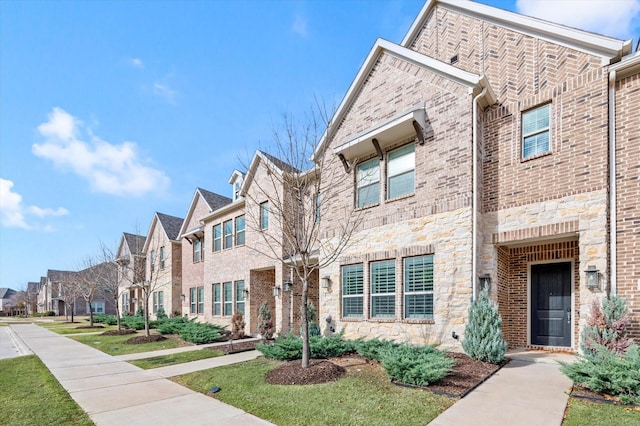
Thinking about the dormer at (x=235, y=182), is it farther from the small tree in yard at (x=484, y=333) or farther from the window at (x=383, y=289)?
the small tree in yard at (x=484, y=333)

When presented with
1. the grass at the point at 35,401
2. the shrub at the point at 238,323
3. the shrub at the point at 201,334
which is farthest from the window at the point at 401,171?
the shrub at the point at 238,323

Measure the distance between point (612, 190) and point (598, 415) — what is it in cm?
477

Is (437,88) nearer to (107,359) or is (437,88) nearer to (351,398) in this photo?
(351,398)

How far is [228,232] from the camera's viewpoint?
19297 millimetres

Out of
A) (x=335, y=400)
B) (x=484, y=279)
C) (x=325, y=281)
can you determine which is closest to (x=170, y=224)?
(x=325, y=281)

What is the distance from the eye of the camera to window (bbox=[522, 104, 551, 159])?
8.66 metres

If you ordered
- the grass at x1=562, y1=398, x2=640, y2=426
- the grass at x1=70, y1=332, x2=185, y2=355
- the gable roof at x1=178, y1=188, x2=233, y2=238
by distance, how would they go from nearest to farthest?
the grass at x1=562, y1=398, x2=640, y2=426 < the grass at x1=70, y1=332, x2=185, y2=355 < the gable roof at x1=178, y1=188, x2=233, y2=238

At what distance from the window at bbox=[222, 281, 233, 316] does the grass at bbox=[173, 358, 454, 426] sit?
1027cm

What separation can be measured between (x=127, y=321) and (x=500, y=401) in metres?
23.4

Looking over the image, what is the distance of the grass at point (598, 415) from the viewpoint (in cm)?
471

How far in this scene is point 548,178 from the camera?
27.6ft

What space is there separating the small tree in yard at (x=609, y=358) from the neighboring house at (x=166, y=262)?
73.8 ft

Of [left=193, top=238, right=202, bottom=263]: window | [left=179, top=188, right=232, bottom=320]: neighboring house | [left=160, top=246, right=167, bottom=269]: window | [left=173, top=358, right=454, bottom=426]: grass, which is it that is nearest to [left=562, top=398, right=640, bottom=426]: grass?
[left=173, top=358, right=454, bottom=426]: grass

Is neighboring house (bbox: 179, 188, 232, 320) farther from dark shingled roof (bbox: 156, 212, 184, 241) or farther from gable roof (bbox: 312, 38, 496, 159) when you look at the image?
gable roof (bbox: 312, 38, 496, 159)
